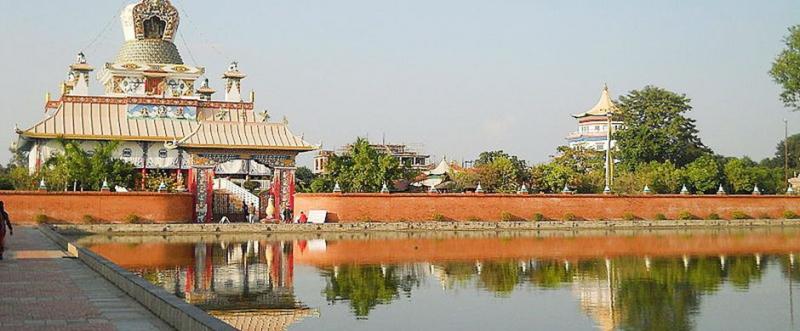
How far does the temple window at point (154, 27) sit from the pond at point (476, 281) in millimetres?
18973

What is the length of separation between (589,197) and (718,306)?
2441cm

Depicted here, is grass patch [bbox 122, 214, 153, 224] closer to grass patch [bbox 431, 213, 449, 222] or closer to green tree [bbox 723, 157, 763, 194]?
grass patch [bbox 431, 213, 449, 222]

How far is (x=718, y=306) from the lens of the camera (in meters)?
15.1

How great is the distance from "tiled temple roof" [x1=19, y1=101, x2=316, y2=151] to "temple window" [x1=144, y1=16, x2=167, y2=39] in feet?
17.8

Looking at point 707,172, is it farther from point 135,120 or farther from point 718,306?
point 718,306

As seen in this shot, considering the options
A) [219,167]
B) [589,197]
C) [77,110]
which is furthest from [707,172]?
[77,110]

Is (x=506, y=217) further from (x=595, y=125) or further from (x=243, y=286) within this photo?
(x=595, y=125)

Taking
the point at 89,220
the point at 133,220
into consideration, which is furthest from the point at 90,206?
the point at 133,220

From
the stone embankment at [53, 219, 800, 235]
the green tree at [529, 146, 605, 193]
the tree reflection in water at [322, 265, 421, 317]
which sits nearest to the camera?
the tree reflection in water at [322, 265, 421, 317]

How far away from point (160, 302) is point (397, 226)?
2583cm

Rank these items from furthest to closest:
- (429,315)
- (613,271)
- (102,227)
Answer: (102,227) → (613,271) → (429,315)

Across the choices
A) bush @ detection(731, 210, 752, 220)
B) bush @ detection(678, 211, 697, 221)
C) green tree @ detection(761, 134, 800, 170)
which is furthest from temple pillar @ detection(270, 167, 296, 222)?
green tree @ detection(761, 134, 800, 170)

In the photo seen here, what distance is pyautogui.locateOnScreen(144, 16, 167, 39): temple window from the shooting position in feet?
159

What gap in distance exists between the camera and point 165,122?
146ft
